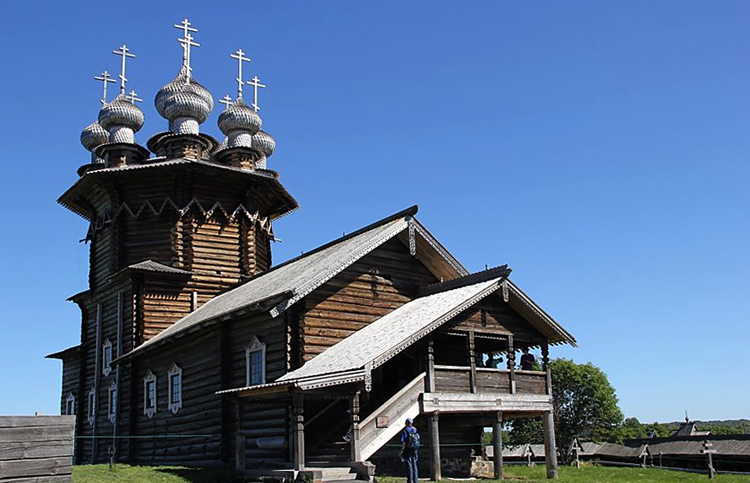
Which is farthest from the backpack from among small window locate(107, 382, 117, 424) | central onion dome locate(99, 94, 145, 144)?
central onion dome locate(99, 94, 145, 144)

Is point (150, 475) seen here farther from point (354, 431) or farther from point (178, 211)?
point (178, 211)

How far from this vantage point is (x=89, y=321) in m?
35.0

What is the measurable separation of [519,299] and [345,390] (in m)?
5.73

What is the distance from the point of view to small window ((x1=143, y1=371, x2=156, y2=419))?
29.0 m

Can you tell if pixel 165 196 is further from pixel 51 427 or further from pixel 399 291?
pixel 51 427

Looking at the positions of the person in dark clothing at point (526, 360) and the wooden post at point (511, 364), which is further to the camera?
the person in dark clothing at point (526, 360)

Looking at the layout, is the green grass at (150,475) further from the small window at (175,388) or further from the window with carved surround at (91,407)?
the window with carved surround at (91,407)

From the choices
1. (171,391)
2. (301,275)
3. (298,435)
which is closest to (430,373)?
(298,435)

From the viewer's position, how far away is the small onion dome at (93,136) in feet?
124

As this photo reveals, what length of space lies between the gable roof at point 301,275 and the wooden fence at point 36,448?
13.5 m

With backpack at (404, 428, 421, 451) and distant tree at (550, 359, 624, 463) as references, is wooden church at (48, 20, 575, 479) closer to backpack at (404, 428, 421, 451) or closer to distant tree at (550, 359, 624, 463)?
backpack at (404, 428, 421, 451)

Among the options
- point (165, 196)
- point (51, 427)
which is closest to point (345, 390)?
point (51, 427)

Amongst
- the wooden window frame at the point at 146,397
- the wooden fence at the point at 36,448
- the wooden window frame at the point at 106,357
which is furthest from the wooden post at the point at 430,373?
the wooden window frame at the point at 106,357

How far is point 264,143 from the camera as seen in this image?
38344 millimetres
